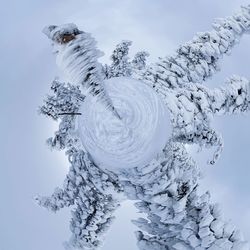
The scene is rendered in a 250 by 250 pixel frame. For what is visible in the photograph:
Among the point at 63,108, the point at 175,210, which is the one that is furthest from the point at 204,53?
the point at 175,210

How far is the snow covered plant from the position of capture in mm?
3893

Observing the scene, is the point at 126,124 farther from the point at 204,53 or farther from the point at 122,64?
the point at 204,53

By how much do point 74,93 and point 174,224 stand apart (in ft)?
6.46

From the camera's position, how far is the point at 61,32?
10.7 ft

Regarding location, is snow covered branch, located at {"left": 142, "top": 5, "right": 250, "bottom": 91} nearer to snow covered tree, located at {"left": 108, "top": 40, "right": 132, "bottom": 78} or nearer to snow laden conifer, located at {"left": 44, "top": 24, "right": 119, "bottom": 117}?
snow covered tree, located at {"left": 108, "top": 40, "right": 132, "bottom": 78}

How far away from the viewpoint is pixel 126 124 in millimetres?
3906

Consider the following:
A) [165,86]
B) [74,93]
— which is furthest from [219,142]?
[74,93]

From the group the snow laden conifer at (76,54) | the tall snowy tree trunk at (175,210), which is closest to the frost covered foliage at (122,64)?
the tall snowy tree trunk at (175,210)

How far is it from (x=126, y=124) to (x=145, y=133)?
0.18 m

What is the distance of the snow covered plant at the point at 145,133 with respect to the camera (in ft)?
12.8

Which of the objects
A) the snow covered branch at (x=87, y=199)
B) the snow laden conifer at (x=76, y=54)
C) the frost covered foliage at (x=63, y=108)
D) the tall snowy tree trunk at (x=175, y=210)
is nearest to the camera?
the snow laden conifer at (x=76, y=54)

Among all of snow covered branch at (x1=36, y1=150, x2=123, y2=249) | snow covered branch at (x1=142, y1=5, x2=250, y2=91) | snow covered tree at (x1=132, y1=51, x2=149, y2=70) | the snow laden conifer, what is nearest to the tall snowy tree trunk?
snow covered branch at (x1=36, y1=150, x2=123, y2=249)

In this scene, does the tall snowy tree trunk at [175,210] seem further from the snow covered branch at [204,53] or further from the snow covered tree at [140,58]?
the snow covered tree at [140,58]

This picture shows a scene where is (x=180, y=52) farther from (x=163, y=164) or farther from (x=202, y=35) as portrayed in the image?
(x=163, y=164)
